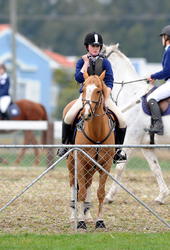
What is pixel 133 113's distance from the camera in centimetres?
1398

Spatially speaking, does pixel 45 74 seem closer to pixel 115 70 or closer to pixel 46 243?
pixel 115 70

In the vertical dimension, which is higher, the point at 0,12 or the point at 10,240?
the point at 0,12

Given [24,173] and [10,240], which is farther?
[24,173]

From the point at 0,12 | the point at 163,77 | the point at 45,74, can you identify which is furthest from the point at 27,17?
the point at 163,77

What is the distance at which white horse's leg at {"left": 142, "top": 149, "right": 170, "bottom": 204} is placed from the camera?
13.4 m

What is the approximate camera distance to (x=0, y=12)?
81938mm

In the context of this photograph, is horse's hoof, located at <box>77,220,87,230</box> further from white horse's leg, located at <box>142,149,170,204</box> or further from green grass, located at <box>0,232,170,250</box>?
white horse's leg, located at <box>142,149,170,204</box>

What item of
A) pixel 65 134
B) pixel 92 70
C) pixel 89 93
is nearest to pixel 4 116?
pixel 65 134

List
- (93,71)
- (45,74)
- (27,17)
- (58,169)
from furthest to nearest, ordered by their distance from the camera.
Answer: (27,17) < (45,74) < (58,169) < (93,71)

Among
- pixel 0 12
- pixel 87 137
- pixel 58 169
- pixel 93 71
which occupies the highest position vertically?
pixel 0 12

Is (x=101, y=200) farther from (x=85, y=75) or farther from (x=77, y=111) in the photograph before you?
(x=85, y=75)

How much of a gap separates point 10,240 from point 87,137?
72.8 inches

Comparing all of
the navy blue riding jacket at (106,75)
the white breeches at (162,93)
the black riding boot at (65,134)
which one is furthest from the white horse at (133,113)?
the navy blue riding jacket at (106,75)

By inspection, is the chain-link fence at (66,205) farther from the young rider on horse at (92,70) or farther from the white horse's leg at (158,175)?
the young rider on horse at (92,70)
